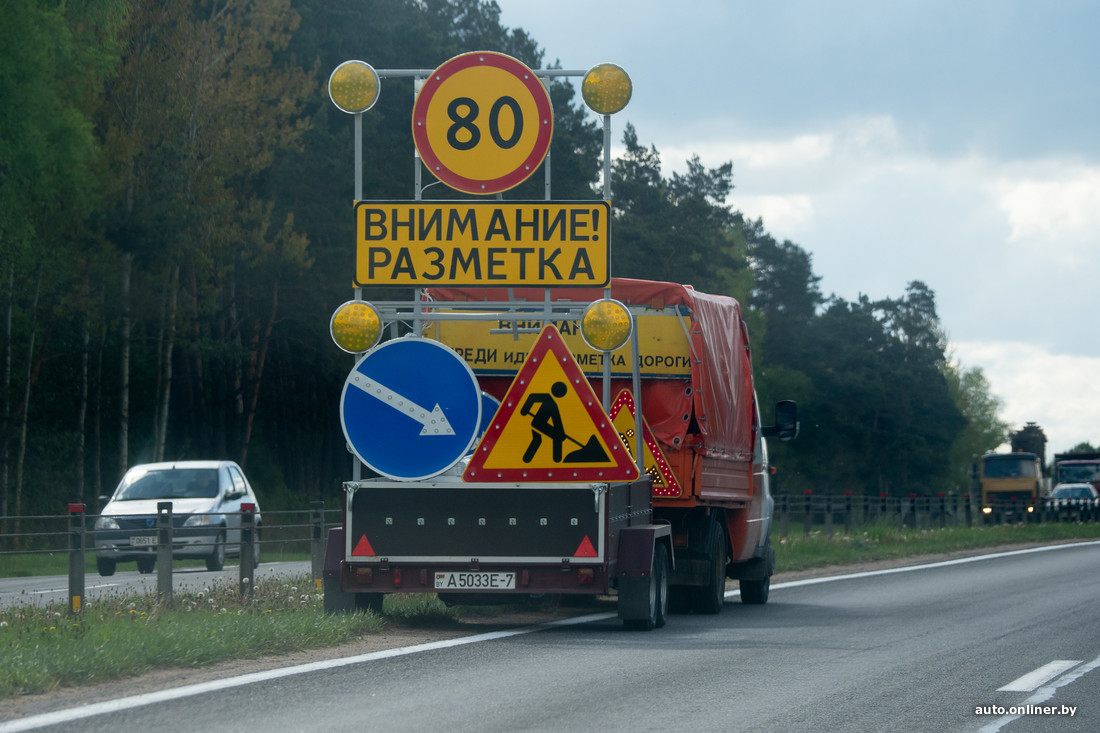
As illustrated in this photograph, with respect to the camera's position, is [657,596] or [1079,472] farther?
[1079,472]

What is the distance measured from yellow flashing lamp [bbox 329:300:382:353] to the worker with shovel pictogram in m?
1.48

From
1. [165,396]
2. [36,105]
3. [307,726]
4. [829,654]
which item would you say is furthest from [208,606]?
[165,396]

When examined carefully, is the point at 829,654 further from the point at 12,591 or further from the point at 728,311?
the point at 12,591

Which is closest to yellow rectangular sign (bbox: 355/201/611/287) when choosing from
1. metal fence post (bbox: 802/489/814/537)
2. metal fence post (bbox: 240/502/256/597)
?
metal fence post (bbox: 240/502/256/597)

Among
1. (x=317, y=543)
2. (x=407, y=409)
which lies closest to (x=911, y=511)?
(x=317, y=543)

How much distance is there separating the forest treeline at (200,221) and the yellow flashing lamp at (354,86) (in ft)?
67.1

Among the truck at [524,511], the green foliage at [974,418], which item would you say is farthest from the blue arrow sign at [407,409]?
the green foliage at [974,418]

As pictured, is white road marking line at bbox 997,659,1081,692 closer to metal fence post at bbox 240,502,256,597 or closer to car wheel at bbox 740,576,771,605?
car wheel at bbox 740,576,771,605

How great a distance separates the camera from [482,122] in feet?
43.5

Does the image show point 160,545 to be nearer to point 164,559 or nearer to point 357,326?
point 164,559

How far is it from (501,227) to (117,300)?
30385 millimetres

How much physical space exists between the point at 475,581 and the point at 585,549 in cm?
93

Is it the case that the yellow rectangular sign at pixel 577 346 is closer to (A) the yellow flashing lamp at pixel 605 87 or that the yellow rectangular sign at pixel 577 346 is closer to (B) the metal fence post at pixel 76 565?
(A) the yellow flashing lamp at pixel 605 87

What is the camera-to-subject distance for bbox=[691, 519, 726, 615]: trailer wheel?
15.6m
